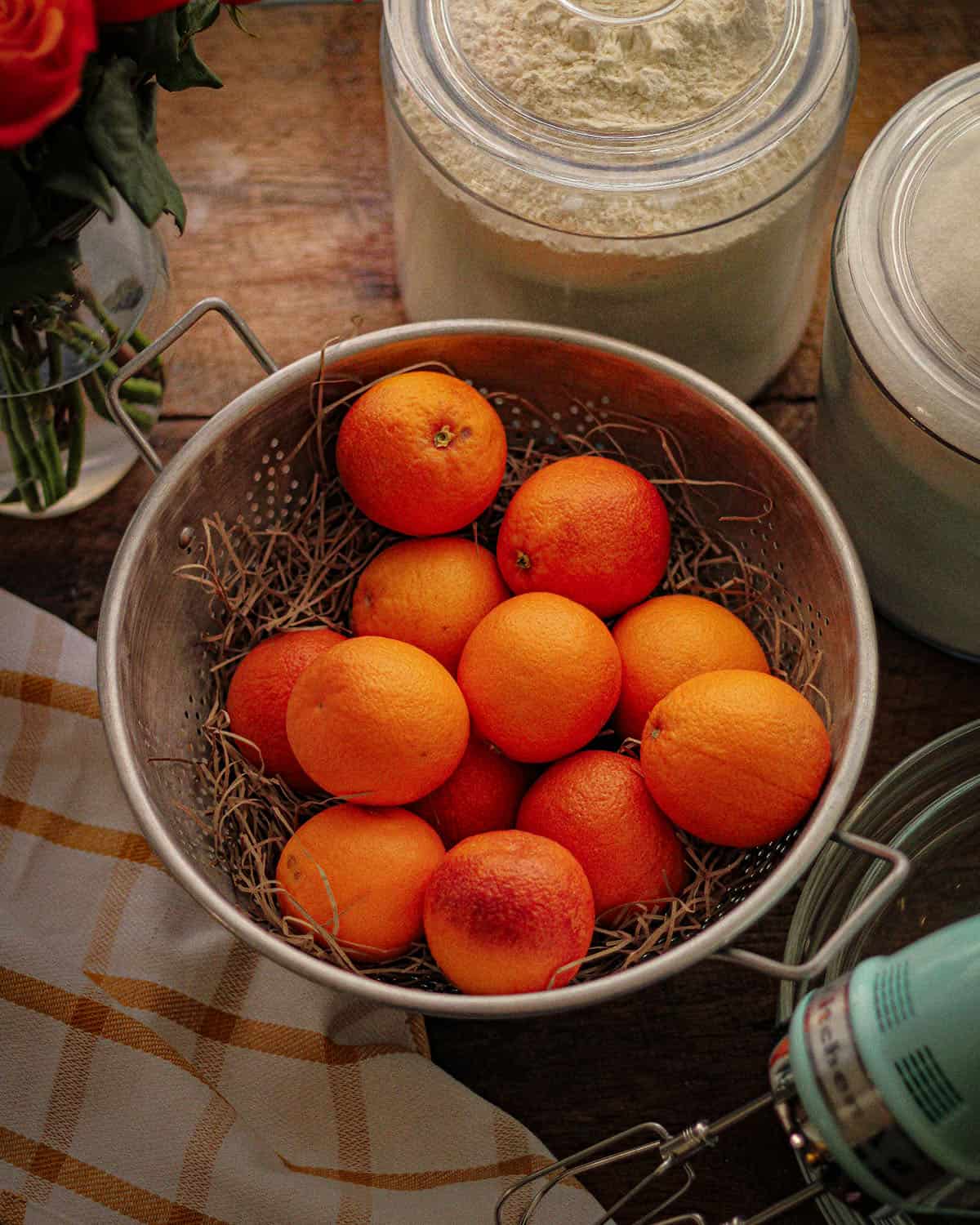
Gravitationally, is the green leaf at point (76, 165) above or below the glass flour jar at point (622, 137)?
above

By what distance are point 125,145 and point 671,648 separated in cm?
32

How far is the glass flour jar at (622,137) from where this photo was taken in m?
0.58

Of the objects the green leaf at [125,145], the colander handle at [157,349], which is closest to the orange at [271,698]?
the colander handle at [157,349]

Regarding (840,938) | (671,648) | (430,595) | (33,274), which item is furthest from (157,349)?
(840,938)

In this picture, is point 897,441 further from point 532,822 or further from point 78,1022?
point 78,1022

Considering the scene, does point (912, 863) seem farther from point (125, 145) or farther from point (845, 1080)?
point (125, 145)

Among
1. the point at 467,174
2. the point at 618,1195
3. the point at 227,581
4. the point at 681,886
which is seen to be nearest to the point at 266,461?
the point at 227,581

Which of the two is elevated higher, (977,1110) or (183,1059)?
(977,1110)

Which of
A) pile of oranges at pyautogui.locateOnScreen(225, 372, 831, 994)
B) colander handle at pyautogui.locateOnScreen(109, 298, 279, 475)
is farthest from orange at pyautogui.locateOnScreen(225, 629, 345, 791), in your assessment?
colander handle at pyautogui.locateOnScreen(109, 298, 279, 475)

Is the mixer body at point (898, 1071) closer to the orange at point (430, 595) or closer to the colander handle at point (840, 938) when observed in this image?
the colander handle at point (840, 938)

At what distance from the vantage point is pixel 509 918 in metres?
0.49

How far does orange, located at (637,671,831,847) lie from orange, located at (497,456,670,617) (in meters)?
0.08

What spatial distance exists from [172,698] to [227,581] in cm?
7

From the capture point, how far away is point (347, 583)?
0.65 meters
